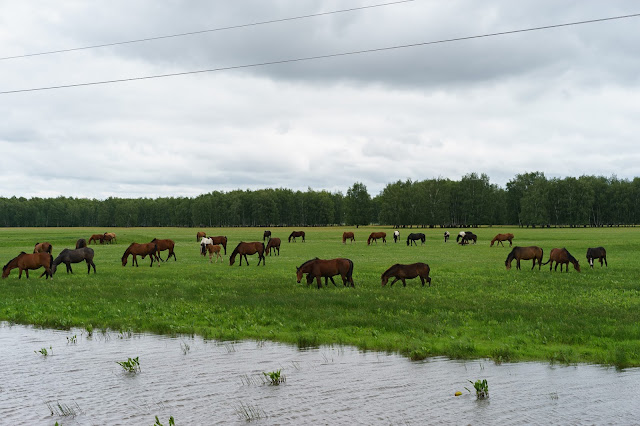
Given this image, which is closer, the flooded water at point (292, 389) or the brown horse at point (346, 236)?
the flooded water at point (292, 389)

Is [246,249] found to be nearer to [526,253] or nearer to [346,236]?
[526,253]

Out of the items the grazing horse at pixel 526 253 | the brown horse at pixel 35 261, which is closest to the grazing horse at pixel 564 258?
the grazing horse at pixel 526 253

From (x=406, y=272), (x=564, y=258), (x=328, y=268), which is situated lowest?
(x=406, y=272)

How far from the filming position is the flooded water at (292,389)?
28.8 ft

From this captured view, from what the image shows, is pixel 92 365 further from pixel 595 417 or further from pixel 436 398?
pixel 595 417

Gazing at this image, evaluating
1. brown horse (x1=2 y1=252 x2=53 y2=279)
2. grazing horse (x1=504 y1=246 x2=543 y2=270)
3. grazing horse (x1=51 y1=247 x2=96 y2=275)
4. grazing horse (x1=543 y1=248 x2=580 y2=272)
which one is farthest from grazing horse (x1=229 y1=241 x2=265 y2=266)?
grazing horse (x1=543 y1=248 x2=580 y2=272)

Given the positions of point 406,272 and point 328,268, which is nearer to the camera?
point 328,268

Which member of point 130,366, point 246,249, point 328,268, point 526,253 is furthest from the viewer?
point 246,249

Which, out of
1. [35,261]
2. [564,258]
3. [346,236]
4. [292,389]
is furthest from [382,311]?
[346,236]

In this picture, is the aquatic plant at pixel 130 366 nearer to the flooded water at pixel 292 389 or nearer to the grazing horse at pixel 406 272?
the flooded water at pixel 292 389

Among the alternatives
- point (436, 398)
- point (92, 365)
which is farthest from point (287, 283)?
point (436, 398)

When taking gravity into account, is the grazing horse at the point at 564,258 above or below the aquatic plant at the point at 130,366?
above

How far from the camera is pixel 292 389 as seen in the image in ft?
33.6

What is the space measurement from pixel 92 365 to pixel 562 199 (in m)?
166
